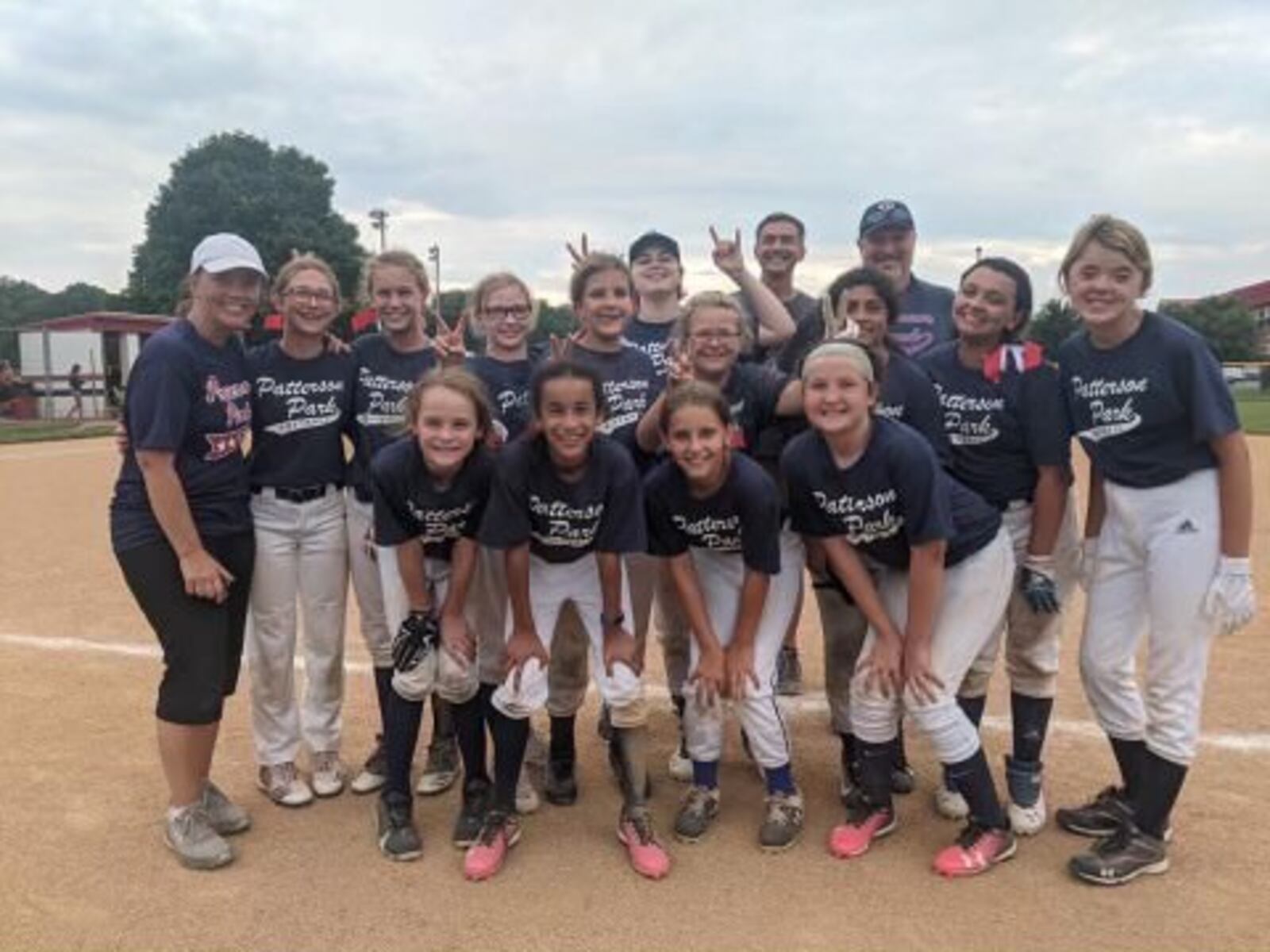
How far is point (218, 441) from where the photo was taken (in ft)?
11.8

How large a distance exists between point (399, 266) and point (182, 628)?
156 cm

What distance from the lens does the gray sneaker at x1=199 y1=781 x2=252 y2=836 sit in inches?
147

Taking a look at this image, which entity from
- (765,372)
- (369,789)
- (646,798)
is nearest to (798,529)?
(765,372)

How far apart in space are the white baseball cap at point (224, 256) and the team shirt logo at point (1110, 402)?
9.37ft

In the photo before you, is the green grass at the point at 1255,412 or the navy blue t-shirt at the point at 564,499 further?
the green grass at the point at 1255,412

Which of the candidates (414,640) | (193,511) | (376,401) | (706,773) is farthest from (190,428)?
(706,773)

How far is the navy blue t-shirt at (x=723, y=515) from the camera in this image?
3.50 meters

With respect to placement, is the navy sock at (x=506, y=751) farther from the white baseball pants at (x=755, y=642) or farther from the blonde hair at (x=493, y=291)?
the blonde hair at (x=493, y=291)

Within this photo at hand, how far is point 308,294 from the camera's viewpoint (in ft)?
12.5

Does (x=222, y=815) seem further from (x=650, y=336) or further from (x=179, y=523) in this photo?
(x=650, y=336)

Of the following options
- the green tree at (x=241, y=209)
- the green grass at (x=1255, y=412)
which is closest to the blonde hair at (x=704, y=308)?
the green grass at (x=1255, y=412)

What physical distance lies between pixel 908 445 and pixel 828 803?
1.48 m

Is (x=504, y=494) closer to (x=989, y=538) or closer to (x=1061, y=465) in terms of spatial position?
(x=989, y=538)

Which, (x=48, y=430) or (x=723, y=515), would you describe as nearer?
(x=723, y=515)
